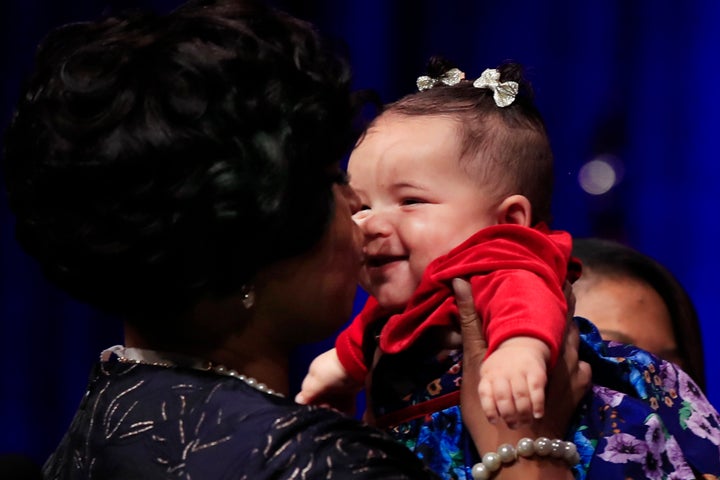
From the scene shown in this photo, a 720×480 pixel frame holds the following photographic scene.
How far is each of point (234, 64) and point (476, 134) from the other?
57cm

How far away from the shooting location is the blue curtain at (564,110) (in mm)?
2480

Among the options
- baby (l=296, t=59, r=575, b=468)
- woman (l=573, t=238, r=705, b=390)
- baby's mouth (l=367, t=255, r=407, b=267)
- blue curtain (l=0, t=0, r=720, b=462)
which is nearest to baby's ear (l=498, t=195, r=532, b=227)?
Answer: baby (l=296, t=59, r=575, b=468)

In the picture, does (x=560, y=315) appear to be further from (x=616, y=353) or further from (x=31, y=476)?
(x=31, y=476)

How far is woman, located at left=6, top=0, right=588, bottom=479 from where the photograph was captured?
3.10 feet

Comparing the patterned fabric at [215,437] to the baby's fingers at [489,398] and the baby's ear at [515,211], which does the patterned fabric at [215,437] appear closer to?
the baby's fingers at [489,398]

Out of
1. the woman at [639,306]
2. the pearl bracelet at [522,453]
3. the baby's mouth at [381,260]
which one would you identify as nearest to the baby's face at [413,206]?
the baby's mouth at [381,260]

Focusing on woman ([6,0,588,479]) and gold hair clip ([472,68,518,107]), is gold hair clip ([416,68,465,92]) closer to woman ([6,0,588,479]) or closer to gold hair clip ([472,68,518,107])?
gold hair clip ([472,68,518,107])

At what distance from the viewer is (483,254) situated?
1.33 metres

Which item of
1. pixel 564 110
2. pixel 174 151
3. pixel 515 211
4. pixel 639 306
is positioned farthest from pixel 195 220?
pixel 564 110

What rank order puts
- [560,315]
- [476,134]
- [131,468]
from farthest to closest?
[476,134], [560,315], [131,468]

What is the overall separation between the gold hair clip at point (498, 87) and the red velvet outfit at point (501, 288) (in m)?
0.19

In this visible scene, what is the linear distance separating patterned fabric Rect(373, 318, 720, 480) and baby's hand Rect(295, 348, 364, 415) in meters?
0.11

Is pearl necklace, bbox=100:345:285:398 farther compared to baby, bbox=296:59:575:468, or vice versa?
baby, bbox=296:59:575:468

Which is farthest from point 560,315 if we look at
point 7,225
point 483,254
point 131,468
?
point 7,225
